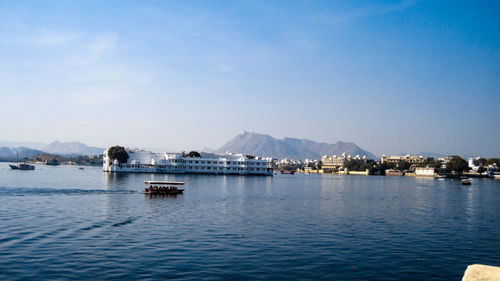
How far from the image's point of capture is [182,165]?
146 m

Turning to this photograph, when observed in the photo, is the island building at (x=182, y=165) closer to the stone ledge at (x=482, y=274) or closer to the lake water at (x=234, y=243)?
the lake water at (x=234, y=243)

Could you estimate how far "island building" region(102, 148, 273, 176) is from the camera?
13925 cm

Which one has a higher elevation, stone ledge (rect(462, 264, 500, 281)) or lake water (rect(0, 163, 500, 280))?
stone ledge (rect(462, 264, 500, 281))

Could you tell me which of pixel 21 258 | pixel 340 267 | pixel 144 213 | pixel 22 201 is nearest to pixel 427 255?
pixel 340 267

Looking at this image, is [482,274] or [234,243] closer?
[482,274]

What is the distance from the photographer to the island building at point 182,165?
139250mm

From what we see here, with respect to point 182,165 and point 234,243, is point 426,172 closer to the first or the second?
point 182,165

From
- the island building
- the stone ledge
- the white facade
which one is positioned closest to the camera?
the stone ledge

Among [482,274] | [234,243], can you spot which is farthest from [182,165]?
[482,274]

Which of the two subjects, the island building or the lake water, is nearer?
the lake water

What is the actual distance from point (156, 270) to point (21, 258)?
655cm

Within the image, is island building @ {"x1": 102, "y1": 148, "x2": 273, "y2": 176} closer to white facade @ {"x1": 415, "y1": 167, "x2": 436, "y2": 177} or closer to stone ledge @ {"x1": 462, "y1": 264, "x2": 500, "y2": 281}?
white facade @ {"x1": 415, "y1": 167, "x2": 436, "y2": 177}

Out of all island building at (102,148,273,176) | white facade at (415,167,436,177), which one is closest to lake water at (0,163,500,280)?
island building at (102,148,273,176)

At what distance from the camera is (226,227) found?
89.5 feet
